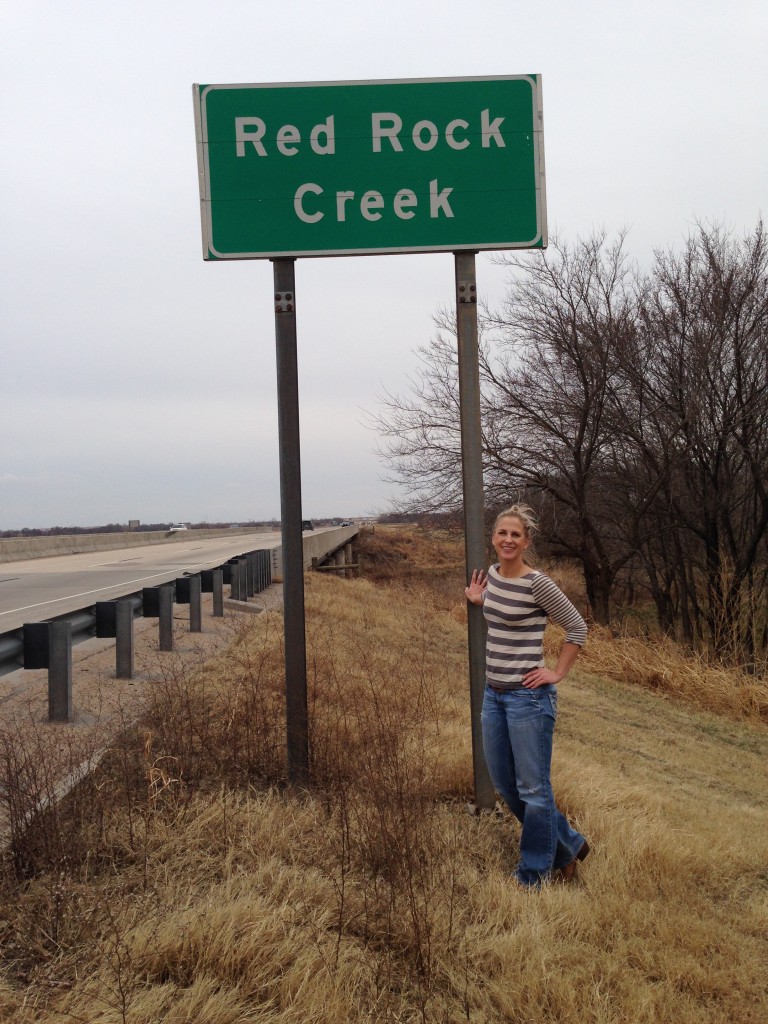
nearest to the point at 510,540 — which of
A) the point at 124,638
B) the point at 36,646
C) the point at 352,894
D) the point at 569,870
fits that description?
the point at 569,870

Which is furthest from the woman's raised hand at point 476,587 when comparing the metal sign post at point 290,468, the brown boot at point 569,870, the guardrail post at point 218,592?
the guardrail post at point 218,592

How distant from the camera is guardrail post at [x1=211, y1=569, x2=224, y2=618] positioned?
12.5 m

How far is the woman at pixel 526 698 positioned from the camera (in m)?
3.81

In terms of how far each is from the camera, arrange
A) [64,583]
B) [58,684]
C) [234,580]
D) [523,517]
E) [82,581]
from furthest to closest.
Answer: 1. [82,581]
2. [64,583]
3. [234,580]
4. [58,684]
5. [523,517]

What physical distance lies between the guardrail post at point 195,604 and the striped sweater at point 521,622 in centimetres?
757

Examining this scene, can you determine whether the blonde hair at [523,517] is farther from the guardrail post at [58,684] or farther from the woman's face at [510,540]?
the guardrail post at [58,684]

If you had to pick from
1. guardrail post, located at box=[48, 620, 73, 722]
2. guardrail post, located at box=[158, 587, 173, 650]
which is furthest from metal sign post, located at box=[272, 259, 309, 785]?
guardrail post, located at box=[158, 587, 173, 650]

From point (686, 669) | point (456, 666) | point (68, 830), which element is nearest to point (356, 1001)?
point (68, 830)

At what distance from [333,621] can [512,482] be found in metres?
7.06

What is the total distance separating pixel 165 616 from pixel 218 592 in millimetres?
3549

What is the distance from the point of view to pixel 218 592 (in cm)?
1304

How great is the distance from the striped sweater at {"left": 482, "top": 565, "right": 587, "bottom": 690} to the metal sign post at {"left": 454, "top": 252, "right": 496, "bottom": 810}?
657 mm

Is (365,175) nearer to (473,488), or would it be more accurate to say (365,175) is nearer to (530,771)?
(473,488)

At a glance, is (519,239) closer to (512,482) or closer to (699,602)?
(512,482)
